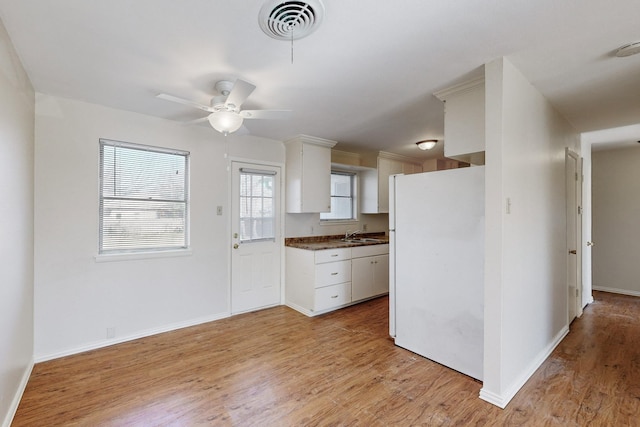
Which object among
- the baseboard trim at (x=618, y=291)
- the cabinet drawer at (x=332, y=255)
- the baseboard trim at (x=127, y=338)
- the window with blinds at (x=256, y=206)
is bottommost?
the baseboard trim at (x=127, y=338)

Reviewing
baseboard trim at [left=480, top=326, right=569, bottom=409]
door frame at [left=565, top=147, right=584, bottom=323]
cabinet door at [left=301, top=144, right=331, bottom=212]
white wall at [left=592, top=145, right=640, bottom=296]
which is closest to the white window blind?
cabinet door at [left=301, top=144, right=331, bottom=212]

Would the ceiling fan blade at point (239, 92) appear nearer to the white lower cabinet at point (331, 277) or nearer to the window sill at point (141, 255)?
the window sill at point (141, 255)

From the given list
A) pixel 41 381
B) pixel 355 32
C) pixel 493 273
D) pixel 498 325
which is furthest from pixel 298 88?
pixel 41 381

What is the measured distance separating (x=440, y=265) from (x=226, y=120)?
2.10 metres

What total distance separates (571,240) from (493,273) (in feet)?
7.18

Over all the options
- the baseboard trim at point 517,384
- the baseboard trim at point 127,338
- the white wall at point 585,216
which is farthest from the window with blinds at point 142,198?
the white wall at point 585,216

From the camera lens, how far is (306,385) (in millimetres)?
2279

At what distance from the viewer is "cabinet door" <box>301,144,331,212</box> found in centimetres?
411

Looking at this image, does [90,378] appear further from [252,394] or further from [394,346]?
[394,346]

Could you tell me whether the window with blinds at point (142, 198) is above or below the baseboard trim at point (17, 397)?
above

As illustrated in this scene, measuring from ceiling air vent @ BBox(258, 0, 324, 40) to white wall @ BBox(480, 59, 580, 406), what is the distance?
4.25ft

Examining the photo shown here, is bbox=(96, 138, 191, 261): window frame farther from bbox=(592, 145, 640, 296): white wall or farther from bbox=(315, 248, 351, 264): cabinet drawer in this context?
bbox=(592, 145, 640, 296): white wall

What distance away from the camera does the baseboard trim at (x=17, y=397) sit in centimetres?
184

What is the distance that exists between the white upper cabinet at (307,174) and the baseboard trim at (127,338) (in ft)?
5.66
